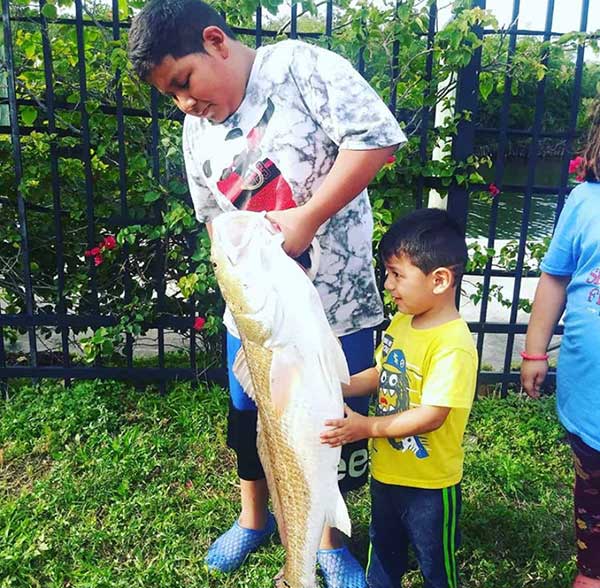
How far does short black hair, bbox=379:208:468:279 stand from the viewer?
2131mm

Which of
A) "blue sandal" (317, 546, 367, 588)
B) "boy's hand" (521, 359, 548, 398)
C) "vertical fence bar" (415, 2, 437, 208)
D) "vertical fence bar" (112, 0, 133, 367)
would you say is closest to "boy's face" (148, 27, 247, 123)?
"boy's hand" (521, 359, 548, 398)

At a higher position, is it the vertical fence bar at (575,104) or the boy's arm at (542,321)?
the vertical fence bar at (575,104)

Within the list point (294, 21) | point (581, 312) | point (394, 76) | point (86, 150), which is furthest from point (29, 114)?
point (581, 312)

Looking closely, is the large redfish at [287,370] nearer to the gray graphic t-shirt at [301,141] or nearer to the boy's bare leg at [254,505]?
the gray graphic t-shirt at [301,141]

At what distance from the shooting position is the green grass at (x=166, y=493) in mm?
2826

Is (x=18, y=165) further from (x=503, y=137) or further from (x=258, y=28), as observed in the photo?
(x=503, y=137)

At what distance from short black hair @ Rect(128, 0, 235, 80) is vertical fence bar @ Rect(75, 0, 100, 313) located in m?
2.06

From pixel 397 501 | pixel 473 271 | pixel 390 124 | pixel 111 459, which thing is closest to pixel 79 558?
pixel 111 459

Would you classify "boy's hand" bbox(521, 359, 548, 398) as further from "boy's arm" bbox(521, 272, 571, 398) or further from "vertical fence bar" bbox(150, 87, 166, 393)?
"vertical fence bar" bbox(150, 87, 166, 393)

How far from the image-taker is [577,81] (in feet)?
13.3

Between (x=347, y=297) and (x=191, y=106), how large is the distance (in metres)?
0.82

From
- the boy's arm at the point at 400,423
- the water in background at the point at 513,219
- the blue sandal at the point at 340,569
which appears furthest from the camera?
the water in background at the point at 513,219

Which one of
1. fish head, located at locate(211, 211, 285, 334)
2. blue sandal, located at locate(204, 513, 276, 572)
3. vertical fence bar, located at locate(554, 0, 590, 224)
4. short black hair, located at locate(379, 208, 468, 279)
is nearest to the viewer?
fish head, located at locate(211, 211, 285, 334)

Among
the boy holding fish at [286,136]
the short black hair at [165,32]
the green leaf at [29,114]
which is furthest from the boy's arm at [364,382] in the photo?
the green leaf at [29,114]
